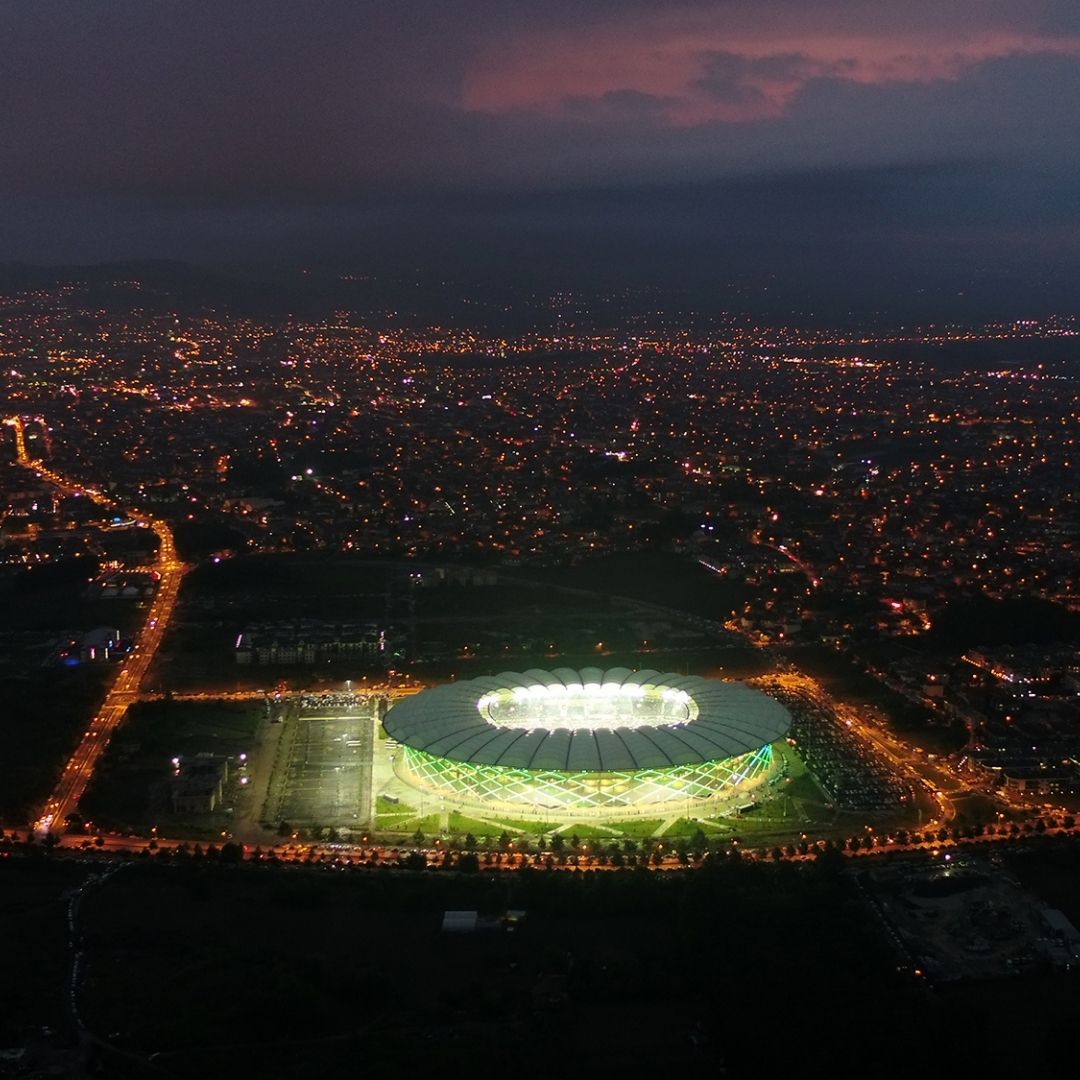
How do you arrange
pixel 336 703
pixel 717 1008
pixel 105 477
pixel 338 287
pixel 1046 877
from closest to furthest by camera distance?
pixel 717 1008
pixel 1046 877
pixel 336 703
pixel 105 477
pixel 338 287

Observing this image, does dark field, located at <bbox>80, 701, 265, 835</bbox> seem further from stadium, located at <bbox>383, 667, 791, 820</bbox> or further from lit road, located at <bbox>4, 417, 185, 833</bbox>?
stadium, located at <bbox>383, 667, 791, 820</bbox>

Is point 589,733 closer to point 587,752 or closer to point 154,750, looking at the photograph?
point 587,752

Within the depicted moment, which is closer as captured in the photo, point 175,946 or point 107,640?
point 175,946

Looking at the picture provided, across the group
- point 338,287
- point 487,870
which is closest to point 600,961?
point 487,870

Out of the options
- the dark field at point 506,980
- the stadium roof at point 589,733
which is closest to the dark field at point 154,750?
A: the dark field at point 506,980

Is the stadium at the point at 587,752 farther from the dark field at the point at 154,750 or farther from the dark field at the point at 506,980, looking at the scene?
the dark field at the point at 154,750

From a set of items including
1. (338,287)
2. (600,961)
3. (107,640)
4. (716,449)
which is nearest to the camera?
(600,961)

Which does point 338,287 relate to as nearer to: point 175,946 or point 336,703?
point 336,703
